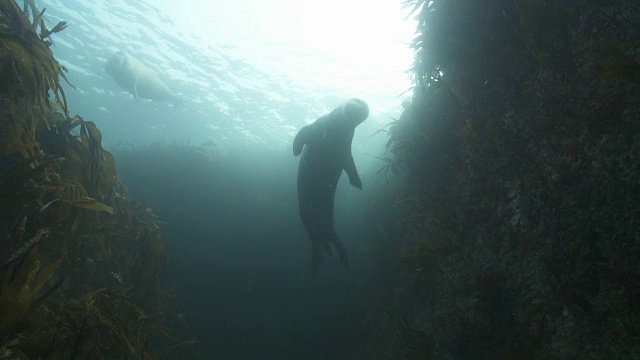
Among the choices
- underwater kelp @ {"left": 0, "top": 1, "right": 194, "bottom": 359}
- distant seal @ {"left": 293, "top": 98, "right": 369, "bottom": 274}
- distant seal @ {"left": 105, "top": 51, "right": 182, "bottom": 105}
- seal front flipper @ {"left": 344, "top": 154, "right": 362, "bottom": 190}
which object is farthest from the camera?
distant seal @ {"left": 105, "top": 51, "right": 182, "bottom": 105}

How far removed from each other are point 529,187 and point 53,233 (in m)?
4.11

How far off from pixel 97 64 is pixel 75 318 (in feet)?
85.2

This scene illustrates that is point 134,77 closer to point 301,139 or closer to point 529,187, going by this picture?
point 301,139

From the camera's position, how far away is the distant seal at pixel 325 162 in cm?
586

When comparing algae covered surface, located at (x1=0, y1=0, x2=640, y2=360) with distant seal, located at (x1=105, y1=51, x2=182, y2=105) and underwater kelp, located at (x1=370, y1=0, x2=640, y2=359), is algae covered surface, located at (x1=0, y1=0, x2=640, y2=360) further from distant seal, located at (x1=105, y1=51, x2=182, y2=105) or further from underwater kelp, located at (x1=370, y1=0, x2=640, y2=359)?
distant seal, located at (x1=105, y1=51, x2=182, y2=105)

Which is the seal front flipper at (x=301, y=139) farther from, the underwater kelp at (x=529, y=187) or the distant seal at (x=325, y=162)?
the underwater kelp at (x=529, y=187)

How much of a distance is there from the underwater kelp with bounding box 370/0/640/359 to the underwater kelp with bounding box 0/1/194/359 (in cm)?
294

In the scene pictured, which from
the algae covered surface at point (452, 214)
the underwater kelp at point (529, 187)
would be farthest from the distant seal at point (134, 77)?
the underwater kelp at point (529, 187)

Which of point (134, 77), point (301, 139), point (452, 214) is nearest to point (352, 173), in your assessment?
point (301, 139)

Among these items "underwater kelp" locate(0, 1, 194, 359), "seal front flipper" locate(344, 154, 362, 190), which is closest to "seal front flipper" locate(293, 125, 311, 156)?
"seal front flipper" locate(344, 154, 362, 190)

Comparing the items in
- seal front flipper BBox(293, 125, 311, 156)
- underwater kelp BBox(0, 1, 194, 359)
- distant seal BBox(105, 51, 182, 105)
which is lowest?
underwater kelp BBox(0, 1, 194, 359)

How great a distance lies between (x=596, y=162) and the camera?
2197 millimetres

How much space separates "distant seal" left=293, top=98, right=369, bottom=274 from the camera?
586 centimetres

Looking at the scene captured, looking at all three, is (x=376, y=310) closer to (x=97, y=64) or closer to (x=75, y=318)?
(x=75, y=318)
